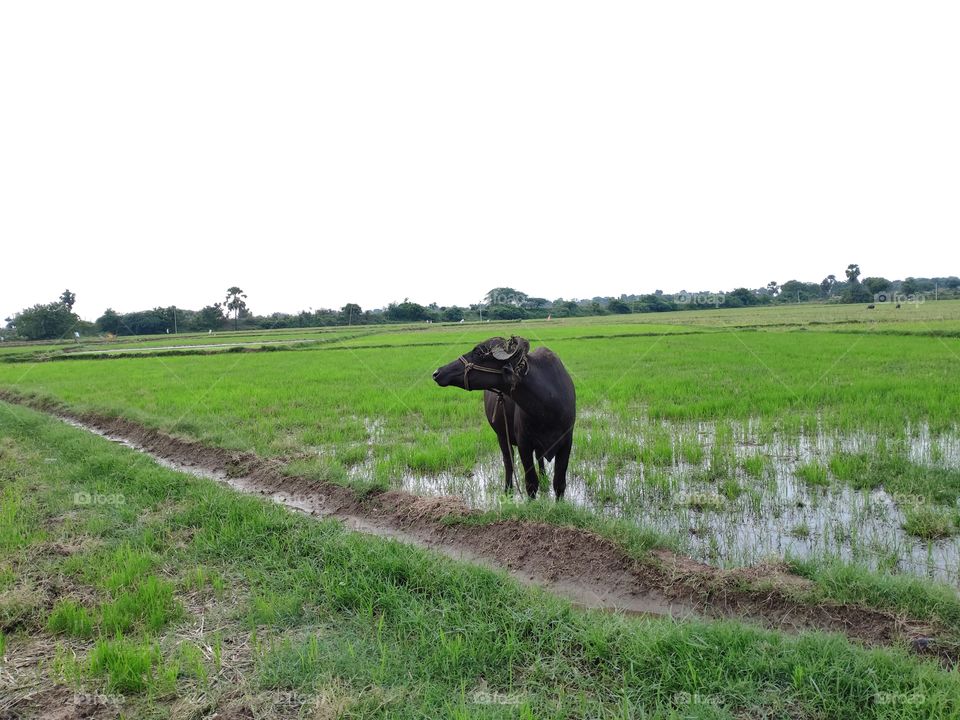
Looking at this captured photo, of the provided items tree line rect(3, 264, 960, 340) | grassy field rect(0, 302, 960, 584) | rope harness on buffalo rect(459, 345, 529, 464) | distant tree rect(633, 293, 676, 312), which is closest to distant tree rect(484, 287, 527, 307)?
tree line rect(3, 264, 960, 340)

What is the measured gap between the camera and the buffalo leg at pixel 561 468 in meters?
4.90

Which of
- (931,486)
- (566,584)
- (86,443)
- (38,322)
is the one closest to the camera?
(566,584)

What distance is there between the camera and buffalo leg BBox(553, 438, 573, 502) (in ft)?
16.1

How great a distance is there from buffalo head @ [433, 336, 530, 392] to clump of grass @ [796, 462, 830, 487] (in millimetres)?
3250

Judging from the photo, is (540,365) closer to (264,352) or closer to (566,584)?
(566,584)

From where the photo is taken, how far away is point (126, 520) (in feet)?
15.6

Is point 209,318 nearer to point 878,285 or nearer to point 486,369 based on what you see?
point 486,369

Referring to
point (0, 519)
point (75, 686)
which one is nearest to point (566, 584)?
point (75, 686)

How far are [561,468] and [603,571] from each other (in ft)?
4.64

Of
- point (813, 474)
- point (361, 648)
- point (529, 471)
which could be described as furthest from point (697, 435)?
point (361, 648)

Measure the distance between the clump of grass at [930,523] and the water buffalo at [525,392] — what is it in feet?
8.87

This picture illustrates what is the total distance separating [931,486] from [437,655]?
4.80 meters

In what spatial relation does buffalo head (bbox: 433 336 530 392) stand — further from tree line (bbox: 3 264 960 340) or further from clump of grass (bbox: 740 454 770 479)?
tree line (bbox: 3 264 960 340)

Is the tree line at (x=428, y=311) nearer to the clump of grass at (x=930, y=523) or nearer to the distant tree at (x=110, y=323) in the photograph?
the distant tree at (x=110, y=323)
